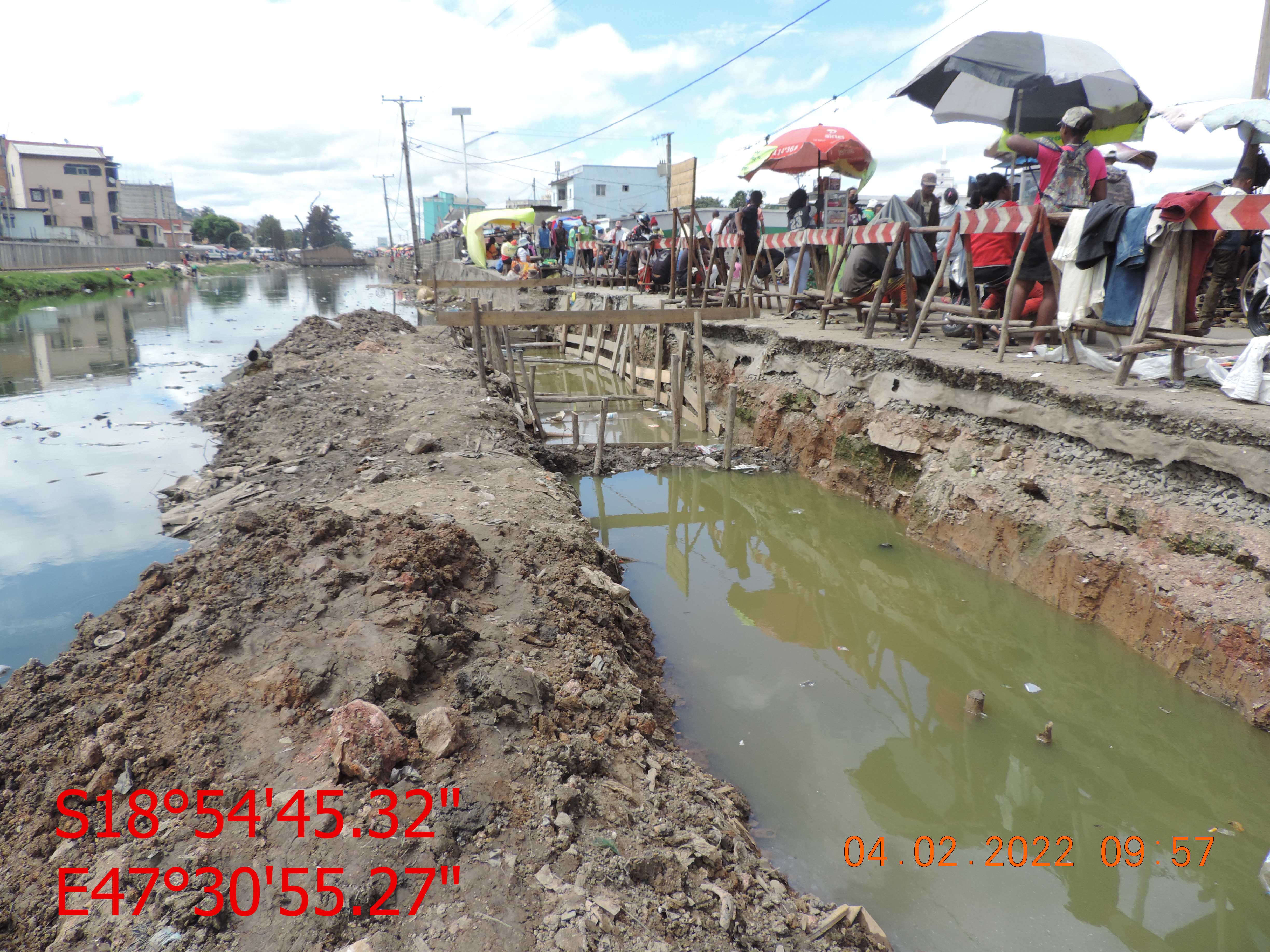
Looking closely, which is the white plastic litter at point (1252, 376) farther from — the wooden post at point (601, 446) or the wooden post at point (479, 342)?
the wooden post at point (479, 342)

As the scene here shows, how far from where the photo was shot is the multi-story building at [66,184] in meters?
56.4

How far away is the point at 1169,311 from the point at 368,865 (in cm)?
618

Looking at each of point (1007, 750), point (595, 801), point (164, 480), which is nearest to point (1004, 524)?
point (1007, 750)

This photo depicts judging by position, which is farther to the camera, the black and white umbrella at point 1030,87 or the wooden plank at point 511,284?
the wooden plank at point 511,284

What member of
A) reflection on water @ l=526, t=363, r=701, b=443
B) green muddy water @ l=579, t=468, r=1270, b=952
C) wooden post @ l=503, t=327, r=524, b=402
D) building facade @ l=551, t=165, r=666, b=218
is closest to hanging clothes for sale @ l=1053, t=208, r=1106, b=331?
green muddy water @ l=579, t=468, r=1270, b=952

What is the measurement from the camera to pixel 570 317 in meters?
9.27

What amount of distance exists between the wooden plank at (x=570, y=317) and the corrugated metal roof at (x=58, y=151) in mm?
68398

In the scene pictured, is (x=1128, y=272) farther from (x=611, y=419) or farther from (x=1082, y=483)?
(x=611, y=419)

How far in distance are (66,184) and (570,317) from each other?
70.6 metres

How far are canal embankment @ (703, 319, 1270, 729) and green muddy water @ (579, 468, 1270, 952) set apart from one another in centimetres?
29

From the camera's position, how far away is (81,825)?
97.3 inches

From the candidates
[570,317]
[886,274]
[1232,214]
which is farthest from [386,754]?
[570,317]

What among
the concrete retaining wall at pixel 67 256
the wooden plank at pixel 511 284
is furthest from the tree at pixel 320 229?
the wooden plank at pixel 511 284

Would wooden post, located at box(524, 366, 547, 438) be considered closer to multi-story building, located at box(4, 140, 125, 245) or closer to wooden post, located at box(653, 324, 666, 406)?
wooden post, located at box(653, 324, 666, 406)
